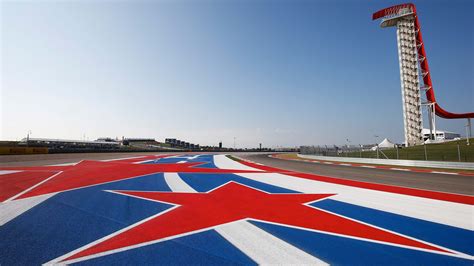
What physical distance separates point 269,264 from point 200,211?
2.56 meters

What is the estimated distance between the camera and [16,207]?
17.3 feet

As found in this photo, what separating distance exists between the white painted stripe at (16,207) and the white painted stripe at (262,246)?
4.52 m

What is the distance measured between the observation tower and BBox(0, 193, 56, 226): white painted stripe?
6275 cm

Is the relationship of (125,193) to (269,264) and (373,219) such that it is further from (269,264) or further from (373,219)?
(373,219)

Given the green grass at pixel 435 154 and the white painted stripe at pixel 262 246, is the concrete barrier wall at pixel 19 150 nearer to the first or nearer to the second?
the white painted stripe at pixel 262 246

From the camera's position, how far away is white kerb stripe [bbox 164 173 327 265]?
115 inches

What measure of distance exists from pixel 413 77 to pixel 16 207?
2730 inches

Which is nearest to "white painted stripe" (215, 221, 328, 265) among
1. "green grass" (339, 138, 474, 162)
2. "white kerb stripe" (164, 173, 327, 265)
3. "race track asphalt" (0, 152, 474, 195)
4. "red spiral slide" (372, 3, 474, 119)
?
"white kerb stripe" (164, 173, 327, 265)

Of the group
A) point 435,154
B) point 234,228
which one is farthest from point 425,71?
point 234,228

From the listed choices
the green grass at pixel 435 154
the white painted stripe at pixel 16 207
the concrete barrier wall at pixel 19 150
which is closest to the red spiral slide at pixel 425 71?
the green grass at pixel 435 154

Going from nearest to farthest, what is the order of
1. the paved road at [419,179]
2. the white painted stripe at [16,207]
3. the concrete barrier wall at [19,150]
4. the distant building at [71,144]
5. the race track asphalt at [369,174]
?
the white painted stripe at [16,207] → the paved road at [419,179] → the race track asphalt at [369,174] → the concrete barrier wall at [19,150] → the distant building at [71,144]

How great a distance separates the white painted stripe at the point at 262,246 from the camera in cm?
289

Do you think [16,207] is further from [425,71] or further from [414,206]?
[425,71]

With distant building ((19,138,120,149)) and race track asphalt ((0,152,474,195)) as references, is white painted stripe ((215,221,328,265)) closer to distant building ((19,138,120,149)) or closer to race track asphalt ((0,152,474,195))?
race track asphalt ((0,152,474,195))
